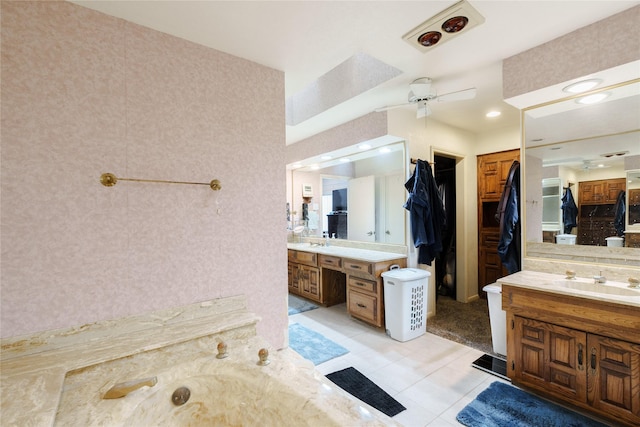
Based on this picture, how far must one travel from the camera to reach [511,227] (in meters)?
2.70

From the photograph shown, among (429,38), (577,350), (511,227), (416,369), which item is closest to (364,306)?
(416,369)

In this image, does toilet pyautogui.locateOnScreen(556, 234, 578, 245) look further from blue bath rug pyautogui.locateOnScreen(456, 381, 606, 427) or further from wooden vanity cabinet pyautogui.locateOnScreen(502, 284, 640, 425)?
blue bath rug pyautogui.locateOnScreen(456, 381, 606, 427)

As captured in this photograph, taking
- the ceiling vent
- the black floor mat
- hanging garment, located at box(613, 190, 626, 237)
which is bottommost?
the black floor mat

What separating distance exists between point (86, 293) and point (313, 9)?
182 cm

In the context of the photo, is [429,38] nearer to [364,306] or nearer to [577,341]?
[577,341]

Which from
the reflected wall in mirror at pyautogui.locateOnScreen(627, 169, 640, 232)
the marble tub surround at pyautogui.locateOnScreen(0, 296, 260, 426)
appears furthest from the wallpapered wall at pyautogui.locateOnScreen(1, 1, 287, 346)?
the reflected wall in mirror at pyautogui.locateOnScreen(627, 169, 640, 232)

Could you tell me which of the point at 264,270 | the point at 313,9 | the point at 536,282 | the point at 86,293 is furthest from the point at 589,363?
the point at 86,293

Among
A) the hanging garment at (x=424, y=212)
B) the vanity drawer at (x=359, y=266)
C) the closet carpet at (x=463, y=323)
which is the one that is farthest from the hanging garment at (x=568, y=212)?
the vanity drawer at (x=359, y=266)

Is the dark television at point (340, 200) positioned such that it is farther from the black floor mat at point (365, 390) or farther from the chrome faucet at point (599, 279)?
the chrome faucet at point (599, 279)

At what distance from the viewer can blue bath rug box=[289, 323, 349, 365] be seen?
2596mm

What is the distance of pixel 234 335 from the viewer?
5.23ft

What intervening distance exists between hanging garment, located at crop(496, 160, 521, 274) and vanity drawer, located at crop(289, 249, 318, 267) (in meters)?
2.19

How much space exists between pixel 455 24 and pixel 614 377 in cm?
221

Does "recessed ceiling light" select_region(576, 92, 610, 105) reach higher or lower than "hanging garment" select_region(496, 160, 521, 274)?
higher
